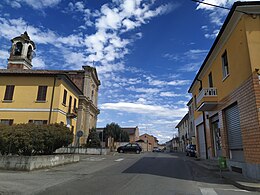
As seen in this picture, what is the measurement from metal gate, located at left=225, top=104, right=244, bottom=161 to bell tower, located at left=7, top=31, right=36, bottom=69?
3552 cm

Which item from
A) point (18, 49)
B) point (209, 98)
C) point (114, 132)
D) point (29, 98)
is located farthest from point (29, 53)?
point (209, 98)

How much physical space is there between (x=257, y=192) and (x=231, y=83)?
22.6 feet

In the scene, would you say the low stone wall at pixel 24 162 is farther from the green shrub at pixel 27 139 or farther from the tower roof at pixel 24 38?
the tower roof at pixel 24 38

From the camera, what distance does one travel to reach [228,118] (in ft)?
47.0

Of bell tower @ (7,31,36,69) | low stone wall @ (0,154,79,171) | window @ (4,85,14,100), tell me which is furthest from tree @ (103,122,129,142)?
low stone wall @ (0,154,79,171)

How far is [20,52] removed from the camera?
3988cm

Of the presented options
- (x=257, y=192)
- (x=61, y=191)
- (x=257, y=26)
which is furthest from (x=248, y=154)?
(x=61, y=191)

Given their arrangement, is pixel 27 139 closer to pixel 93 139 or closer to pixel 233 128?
pixel 233 128

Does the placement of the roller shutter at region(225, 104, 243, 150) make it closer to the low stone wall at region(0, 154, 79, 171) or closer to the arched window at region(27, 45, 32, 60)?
the low stone wall at region(0, 154, 79, 171)

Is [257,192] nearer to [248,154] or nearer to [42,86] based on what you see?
[248,154]

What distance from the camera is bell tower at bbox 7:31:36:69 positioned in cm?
3912

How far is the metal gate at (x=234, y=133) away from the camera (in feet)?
41.2

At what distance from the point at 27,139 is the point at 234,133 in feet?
40.4

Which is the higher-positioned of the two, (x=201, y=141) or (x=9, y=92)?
(x=9, y=92)
